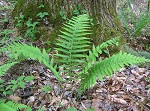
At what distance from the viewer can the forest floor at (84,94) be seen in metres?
3.05

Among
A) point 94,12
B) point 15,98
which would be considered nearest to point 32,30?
point 94,12

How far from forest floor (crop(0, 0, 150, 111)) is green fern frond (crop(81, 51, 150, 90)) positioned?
12.4 inches

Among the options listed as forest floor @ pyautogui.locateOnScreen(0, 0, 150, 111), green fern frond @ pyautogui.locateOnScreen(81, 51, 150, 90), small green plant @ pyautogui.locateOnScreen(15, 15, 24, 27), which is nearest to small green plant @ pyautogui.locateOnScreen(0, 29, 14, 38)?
small green plant @ pyautogui.locateOnScreen(15, 15, 24, 27)

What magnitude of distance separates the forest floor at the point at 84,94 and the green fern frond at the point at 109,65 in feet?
1.04

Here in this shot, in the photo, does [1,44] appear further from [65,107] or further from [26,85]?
[65,107]

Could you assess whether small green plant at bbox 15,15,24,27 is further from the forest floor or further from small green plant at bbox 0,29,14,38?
the forest floor

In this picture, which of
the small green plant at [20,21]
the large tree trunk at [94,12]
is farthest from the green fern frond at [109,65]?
the small green plant at [20,21]

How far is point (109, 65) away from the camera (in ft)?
9.09

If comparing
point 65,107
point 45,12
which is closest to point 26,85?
point 65,107

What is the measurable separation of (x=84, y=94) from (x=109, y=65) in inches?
27.0

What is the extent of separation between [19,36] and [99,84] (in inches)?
70.3

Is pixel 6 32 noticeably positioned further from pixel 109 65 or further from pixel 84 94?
pixel 109 65

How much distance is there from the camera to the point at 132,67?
3.99 meters

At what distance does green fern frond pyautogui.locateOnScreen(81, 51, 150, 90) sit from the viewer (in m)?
2.68
